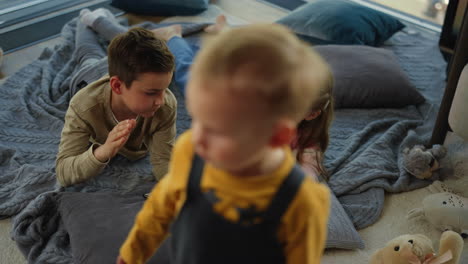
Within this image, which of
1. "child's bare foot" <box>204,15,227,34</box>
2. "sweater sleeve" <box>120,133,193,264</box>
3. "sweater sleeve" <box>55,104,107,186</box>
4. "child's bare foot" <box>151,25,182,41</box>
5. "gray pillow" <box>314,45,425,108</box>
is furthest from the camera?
"child's bare foot" <box>204,15,227,34</box>

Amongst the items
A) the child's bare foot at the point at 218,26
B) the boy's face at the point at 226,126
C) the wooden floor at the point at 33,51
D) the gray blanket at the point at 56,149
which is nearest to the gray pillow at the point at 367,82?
the gray blanket at the point at 56,149

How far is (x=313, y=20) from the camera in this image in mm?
2178

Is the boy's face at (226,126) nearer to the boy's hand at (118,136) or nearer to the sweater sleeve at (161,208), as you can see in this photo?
the sweater sleeve at (161,208)

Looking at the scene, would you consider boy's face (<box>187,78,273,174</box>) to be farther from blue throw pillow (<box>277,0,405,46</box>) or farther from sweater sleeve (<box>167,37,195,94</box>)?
blue throw pillow (<box>277,0,405,46</box>)

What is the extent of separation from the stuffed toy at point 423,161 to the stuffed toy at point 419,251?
0.34 metres

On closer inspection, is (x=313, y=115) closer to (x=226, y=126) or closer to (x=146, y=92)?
(x=146, y=92)

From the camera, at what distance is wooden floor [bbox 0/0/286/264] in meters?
1.38

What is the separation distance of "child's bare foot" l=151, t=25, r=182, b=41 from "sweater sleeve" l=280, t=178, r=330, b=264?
4.75 ft

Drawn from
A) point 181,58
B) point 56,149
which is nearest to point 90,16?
point 181,58

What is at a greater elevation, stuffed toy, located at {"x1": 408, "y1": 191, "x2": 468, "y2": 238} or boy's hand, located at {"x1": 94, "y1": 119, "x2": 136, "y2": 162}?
boy's hand, located at {"x1": 94, "y1": 119, "x2": 136, "y2": 162}

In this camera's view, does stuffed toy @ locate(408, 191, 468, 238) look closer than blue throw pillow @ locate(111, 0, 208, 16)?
Yes

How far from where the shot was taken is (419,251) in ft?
4.14

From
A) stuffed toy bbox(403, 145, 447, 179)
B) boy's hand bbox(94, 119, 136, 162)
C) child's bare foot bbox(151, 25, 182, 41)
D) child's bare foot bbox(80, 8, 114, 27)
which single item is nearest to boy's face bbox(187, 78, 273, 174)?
boy's hand bbox(94, 119, 136, 162)

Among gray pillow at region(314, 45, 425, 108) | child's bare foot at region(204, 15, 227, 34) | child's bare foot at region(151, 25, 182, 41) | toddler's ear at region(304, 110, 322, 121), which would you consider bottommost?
gray pillow at region(314, 45, 425, 108)
